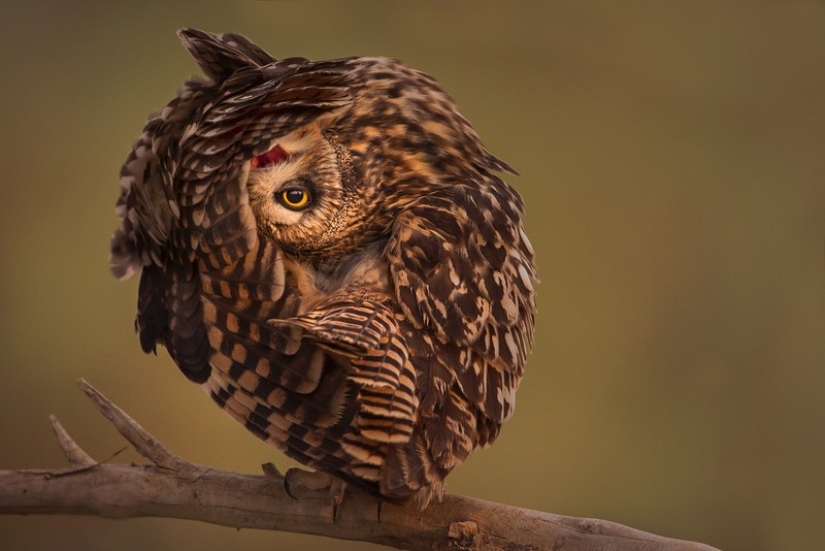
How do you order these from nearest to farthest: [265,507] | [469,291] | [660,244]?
[469,291], [265,507], [660,244]

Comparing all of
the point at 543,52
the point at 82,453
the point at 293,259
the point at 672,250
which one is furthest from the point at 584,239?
the point at 82,453

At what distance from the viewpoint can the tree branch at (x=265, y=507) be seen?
89 cm

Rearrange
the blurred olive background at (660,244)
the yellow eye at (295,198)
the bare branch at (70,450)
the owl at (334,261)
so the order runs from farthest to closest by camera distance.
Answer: the blurred olive background at (660,244), the bare branch at (70,450), the yellow eye at (295,198), the owl at (334,261)

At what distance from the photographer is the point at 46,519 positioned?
1.08m

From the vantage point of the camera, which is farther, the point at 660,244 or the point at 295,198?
the point at 660,244

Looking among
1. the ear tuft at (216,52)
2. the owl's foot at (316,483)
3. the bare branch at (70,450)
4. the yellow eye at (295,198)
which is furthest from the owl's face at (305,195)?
the bare branch at (70,450)

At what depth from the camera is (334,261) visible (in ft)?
2.97

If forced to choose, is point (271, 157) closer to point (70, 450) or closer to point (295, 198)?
point (295, 198)

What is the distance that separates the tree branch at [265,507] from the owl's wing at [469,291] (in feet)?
0.35

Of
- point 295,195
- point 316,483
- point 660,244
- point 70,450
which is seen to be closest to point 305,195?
point 295,195

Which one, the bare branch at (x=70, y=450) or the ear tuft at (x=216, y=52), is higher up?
the ear tuft at (x=216, y=52)

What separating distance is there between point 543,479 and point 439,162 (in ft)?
2.00

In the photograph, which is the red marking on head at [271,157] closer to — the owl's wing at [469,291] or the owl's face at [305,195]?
the owl's face at [305,195]

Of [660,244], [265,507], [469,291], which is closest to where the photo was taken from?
[469,291]
